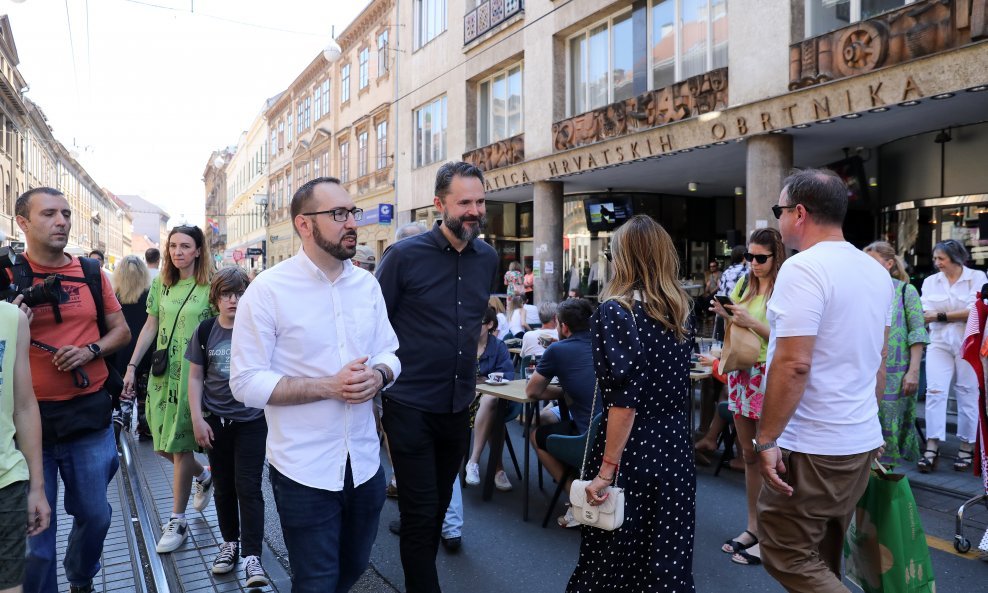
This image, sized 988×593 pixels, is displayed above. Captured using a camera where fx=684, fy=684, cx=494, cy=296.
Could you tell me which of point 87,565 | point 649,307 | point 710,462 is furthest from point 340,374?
point 710,462

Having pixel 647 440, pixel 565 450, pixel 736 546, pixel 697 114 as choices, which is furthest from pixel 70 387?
pixel 697 114

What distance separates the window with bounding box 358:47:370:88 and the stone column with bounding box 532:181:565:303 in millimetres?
12960

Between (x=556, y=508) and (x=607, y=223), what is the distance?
12589 mm

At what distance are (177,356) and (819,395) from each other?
3714mm

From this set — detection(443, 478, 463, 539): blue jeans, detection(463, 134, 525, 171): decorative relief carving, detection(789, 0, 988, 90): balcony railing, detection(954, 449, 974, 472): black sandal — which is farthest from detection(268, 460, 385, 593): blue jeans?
detection(463, 134, 525, 171): decorative relief carving

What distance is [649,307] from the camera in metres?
2.72

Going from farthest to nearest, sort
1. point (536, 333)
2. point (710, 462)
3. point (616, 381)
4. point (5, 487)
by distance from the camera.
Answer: point (536, 333) → point (710, 462) → point (616, 381) → point (5, 487)

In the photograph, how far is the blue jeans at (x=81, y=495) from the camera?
3174 mm

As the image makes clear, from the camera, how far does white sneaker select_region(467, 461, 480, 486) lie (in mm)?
5828

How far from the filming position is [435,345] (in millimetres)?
3322

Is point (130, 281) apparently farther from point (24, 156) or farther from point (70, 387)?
point (24, 156)

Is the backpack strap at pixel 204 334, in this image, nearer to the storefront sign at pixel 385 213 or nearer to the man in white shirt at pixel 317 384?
the man in white shirt at pixel 317 384

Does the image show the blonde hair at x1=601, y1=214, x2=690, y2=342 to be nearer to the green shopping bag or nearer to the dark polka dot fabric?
the dark polka dot fabric

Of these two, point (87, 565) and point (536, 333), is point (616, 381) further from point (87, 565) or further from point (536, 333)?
point (536, 333)
